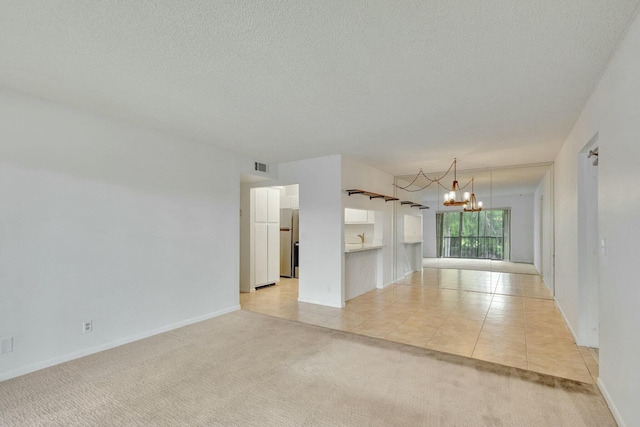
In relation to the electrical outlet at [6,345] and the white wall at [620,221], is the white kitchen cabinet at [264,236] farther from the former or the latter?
the white wall at [620,221]

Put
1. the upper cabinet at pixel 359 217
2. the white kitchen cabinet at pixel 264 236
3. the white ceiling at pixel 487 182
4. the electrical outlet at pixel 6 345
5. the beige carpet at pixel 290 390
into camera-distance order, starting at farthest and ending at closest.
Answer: the upper cabinet at pixel 359 217 < the white kitchen cabinet at pixel 264 236 < the white ceiling at pixel 487 182 < the electrical outlet at pixel 6 345 < the beige carpet at pixel 290 390

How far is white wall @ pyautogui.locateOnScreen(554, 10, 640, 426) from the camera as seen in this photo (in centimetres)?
171

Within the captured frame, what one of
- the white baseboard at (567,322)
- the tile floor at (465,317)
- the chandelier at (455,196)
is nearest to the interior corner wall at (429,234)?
the tile floor at (465,317)

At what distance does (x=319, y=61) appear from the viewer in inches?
85.6

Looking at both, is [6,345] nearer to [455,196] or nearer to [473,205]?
[455,196]

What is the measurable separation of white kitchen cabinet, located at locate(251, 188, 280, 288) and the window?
3940mm

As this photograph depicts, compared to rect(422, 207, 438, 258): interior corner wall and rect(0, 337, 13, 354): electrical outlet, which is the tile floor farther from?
rect(0, 337, 13, 354): electrical outlet

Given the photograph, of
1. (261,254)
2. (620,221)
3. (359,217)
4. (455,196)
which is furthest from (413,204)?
(620,221)

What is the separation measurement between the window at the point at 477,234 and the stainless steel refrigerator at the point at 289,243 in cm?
356

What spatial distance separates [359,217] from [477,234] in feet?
8.90

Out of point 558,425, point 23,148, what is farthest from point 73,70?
point 558,425

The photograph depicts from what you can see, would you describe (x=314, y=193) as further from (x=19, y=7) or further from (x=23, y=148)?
(x=19, y=7)

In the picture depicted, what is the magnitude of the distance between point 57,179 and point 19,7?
1.74 m

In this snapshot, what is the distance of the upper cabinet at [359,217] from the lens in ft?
21.2
